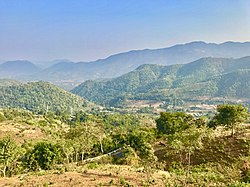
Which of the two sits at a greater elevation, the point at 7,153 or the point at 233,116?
the point at 233,116

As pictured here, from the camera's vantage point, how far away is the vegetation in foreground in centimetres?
2181

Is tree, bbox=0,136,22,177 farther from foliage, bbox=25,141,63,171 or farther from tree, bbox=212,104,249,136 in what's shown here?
tree, bbox=212,104,249,136

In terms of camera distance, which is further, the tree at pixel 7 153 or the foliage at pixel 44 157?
the foliage at pixel 44 157

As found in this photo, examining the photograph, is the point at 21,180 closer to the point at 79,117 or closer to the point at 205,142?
the point at 205,142

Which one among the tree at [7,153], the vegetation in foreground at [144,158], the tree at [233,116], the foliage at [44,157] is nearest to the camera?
the vegetation in foreground at [144,158]

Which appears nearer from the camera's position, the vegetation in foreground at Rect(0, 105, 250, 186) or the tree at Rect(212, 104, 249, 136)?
the vegetation in foreground at Rect(0, 105, 250, 186)

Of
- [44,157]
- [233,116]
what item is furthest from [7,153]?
[233,116]

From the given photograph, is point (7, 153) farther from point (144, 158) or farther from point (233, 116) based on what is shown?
point (233, 116)

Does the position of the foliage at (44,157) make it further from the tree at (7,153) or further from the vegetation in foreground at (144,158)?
the tree at (7,153)

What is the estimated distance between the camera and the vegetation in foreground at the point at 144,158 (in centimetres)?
2181

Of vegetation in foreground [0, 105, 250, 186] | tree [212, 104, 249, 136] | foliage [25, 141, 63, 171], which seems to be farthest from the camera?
tree [212, 104, 249, 136]

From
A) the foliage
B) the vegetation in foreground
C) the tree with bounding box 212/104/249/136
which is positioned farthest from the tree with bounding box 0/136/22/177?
the tree with bounding box 212/104/249/136

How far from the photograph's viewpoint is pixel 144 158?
35.3 m

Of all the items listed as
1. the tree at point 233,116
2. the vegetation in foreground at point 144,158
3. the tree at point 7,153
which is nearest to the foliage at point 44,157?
the vegetation in foreground at point 144,158
